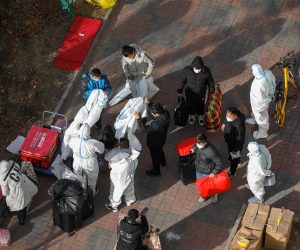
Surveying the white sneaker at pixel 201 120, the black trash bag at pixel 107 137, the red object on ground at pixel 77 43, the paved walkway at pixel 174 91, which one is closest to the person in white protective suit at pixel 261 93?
the paved walkway at pixel 174 91

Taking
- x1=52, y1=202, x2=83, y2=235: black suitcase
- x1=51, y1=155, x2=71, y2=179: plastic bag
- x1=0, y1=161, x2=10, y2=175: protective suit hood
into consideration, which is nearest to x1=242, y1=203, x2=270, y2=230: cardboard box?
x1=52, y1=202, x2=83, y2=235: black suitcase

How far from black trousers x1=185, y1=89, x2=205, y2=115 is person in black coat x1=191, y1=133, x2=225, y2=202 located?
137cm

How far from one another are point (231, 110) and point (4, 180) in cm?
443

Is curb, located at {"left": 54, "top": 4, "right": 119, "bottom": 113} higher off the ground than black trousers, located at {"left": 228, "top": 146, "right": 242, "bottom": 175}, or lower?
higher

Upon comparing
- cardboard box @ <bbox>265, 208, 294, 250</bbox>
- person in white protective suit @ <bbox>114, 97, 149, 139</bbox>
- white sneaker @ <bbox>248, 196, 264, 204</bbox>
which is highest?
person in white protective suit @ <bbox>114, 97, 149, 139</bbox>

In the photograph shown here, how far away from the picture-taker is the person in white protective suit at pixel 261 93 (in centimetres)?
1436

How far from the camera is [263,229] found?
43.9ft

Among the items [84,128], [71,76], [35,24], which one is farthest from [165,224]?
[35,24]

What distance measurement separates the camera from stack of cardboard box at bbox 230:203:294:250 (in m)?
13.2

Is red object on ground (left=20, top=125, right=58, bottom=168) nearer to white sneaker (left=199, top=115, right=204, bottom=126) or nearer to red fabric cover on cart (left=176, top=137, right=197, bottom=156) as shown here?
red fabric cover on cart (left=176, top=137, right=197, bottom=156)

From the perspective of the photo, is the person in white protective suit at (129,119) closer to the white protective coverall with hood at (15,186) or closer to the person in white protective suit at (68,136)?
the person in white protective suit at (68,136)

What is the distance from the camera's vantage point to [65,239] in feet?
46.5

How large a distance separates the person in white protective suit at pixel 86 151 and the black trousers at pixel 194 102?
2.28 m

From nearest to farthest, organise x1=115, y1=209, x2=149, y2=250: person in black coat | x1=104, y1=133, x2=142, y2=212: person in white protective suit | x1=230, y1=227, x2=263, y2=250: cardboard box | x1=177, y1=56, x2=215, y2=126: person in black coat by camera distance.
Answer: x1=115, y1=209, x2=149, y2=250: person in black coat
x1=230, y1=227, x2=263, y2=250: cardboard box
x1=104, y1=133, x2=142, y2=212: person in white protective suit
x1=177, y1=56, x2=215, y2=126: person in black coat
